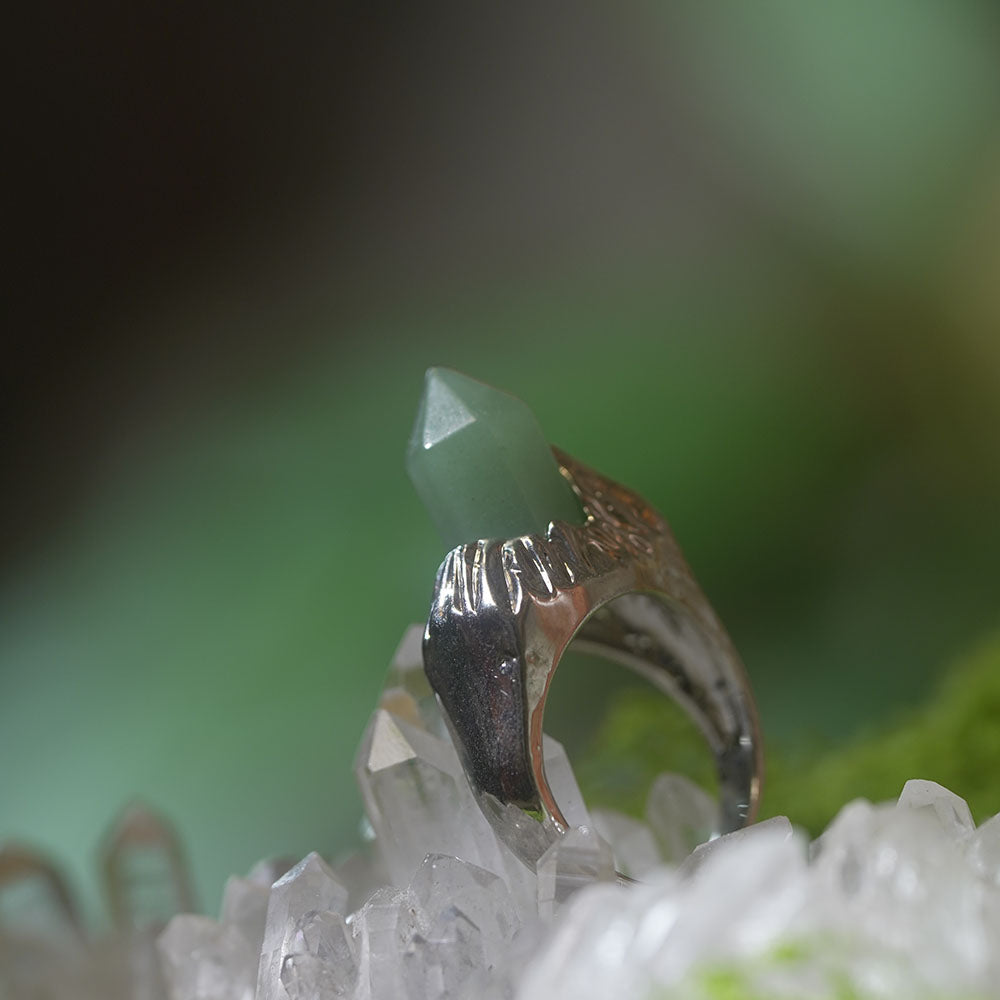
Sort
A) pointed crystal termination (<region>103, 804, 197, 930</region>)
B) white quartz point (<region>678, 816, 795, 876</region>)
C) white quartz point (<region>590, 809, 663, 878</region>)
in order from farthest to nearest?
pointed crystal termination (<region>103, 804, 197, 930</region>), white quartz point (<region>590, 809, 663, 878</region>), white quartz point (<region>678, 816, 795, 876</region>)

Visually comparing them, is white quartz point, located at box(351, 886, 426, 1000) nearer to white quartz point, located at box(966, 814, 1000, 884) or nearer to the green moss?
white quartz point, located at box(966, 814, 1000, 884)

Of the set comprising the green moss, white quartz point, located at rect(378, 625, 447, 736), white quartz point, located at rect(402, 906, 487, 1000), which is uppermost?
white quartz point, located at rect(378, 625, 447, 736)

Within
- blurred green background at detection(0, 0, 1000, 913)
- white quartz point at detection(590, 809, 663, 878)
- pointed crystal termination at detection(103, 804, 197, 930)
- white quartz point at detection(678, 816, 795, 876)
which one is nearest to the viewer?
white quartz point at detection(678, 816, 795, 876)

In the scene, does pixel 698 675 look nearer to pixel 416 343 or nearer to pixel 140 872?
pixel 140 872

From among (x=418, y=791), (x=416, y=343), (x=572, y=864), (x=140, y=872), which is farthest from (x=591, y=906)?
(x=416, y=343)

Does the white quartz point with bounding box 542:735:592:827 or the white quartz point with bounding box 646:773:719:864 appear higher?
the white quartz point with bounding box 542:735:592:827

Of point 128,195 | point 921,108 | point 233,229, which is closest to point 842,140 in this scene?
point 921,108

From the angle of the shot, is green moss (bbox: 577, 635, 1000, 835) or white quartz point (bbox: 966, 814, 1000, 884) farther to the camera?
green moss (bbox: 577, 635, 1000, 835)

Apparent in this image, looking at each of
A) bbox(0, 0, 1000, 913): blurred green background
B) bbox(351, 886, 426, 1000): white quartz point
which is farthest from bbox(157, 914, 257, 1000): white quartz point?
bbox(0, 0, 1000, 913): blurred green background
